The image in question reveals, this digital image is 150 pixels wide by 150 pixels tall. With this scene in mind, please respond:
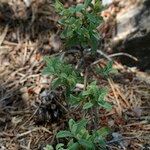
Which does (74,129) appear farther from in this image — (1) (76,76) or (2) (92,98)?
(1) (76,76)

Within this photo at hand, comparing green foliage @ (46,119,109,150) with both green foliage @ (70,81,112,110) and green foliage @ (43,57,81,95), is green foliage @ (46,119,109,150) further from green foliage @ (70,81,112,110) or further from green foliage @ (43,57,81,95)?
green foliage @ (43,57,81,95)

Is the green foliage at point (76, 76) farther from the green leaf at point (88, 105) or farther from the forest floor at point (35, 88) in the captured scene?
the forest floor at point (35, 88)

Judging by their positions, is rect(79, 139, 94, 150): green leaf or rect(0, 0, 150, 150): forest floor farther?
rect(0, 0, 150, 150): forest floor

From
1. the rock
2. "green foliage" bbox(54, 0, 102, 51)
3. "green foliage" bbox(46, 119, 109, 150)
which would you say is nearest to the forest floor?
the rock

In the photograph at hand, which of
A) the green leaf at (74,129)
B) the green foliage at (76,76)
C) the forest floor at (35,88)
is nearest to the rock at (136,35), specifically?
the forest floor at (35,88)

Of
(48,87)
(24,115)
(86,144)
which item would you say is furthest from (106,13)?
(86,144)

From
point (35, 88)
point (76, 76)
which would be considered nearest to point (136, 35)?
point (35, 88)

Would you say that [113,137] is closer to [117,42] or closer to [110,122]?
[110,122]
